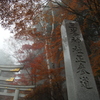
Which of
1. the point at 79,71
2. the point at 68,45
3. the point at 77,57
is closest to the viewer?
the point at 79,71

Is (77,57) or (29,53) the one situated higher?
(29,53)

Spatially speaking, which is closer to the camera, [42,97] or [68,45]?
[68,45]

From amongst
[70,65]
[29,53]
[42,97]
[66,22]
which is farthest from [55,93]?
[29,53]

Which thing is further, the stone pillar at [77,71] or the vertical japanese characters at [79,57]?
the vertical japanese characters at [79,57]

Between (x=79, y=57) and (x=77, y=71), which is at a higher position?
(x=79, y=57)

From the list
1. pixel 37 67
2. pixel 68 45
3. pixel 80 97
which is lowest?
pixel 80 97

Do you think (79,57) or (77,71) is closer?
(77,71)

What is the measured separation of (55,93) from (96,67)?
4.57 m

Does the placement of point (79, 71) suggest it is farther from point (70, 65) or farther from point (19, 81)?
point (19, 81)

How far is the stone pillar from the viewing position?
327 cm

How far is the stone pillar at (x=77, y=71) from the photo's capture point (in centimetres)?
327

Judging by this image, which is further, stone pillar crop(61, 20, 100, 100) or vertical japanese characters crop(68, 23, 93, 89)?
vertical japanese characters crop(68, 23, 93, 89)

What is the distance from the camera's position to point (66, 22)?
215 inches

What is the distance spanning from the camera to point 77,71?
373 cm
